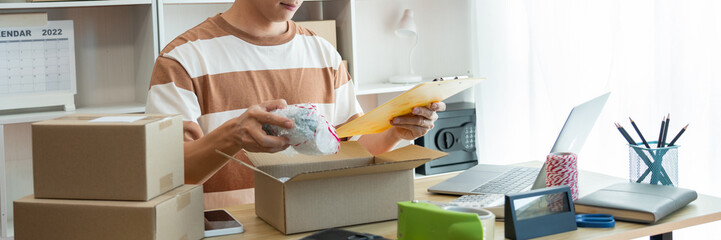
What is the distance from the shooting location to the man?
174cm

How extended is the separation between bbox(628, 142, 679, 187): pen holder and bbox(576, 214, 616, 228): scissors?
0.78 feet

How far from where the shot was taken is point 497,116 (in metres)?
3.21

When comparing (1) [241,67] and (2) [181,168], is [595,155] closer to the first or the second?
(1) [241,67]

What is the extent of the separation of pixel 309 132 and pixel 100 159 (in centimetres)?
34

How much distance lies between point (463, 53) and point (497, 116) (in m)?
0.45

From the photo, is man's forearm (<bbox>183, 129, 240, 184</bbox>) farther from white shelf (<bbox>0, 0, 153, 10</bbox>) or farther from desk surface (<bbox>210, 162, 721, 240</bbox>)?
white shelf (<bbox>0, 0, 153, 10</bbox>)

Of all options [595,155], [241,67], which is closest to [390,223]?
[241,67]

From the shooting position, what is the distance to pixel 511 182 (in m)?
1.71

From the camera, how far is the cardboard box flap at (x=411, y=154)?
56.0 inches

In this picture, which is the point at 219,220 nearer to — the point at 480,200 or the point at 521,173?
the point at 480,200

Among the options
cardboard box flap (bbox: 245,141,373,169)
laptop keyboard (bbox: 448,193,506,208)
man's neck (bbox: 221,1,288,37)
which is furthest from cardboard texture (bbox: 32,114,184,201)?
man's neck (bbox: 221,1,288,37)

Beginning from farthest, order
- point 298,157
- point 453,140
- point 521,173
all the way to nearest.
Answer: point 453,140 → point 521,173 → point 298,157

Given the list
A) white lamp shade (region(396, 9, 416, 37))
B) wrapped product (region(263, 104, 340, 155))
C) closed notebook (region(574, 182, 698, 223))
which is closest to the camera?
wrapped product (region(263, 104, 340, 155))

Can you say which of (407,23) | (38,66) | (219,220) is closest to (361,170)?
(219,220)
